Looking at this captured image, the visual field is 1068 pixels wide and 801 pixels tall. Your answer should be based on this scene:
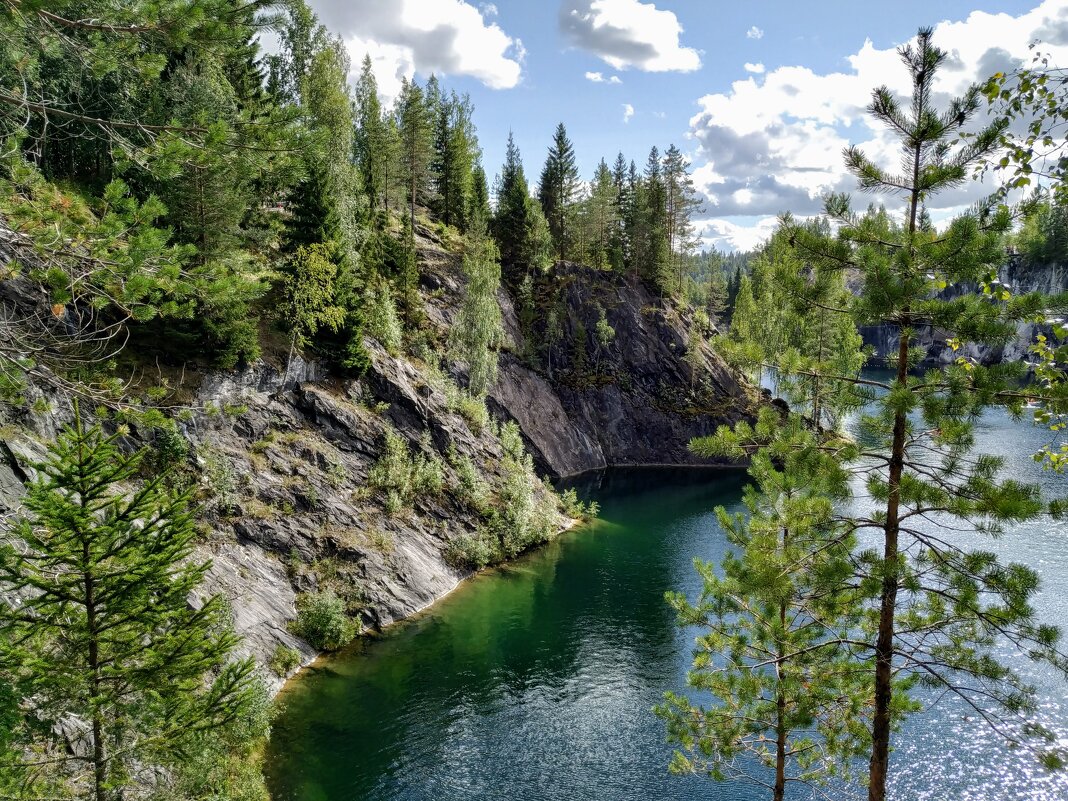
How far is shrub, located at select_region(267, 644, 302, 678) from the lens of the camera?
1062 inches

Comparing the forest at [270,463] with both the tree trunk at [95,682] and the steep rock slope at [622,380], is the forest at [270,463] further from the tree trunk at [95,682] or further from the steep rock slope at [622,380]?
the steep rock slope at [622,380]

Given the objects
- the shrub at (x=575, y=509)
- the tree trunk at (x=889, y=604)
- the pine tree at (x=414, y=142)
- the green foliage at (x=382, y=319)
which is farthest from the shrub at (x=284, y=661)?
the pine tree at (x=414, y=142)

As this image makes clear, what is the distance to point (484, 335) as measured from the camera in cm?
4972

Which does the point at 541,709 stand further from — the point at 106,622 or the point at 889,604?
the point at 889,604

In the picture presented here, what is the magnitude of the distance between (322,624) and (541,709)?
36.1 feet

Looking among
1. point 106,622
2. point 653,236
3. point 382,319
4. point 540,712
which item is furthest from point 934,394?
point 653,236

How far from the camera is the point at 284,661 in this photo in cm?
2736

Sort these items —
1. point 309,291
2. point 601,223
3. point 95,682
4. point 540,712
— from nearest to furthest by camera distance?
1. point 95,682
2. point 540,712
3. point 309,291
4. point 601,223

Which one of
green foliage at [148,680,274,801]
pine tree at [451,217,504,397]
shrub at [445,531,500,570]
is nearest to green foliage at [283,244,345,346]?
pine tree at [451,217,504,397]

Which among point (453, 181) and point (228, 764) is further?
point (453, 181)

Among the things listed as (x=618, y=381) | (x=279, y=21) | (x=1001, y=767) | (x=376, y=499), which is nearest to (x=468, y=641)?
(x=376, y=499)

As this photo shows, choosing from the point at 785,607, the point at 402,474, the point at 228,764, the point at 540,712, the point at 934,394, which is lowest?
the point at 540,712

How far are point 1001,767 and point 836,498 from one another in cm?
2079

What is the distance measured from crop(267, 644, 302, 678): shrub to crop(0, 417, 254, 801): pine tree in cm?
1603
